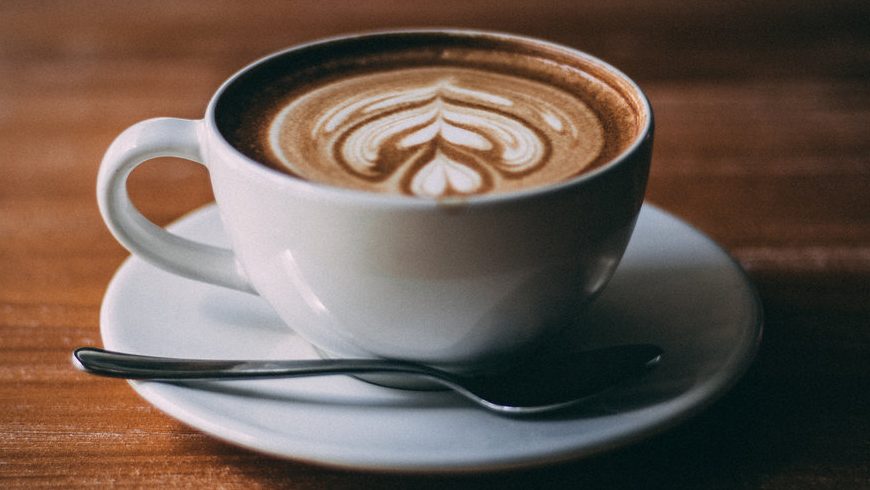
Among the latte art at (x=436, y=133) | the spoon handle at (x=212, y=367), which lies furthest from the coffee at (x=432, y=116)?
the spoon handle at (x=212, y=367)

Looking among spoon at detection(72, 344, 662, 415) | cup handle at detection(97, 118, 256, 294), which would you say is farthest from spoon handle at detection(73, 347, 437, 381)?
cup handle at detection(97, 118, 256, 294)

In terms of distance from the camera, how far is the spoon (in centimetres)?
64

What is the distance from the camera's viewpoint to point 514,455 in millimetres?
562

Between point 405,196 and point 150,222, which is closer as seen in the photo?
point 405,196

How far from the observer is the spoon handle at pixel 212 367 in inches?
25.6

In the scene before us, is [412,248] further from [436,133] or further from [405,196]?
[436,133]

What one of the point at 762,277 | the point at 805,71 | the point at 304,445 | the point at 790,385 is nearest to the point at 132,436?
the point at 304,445

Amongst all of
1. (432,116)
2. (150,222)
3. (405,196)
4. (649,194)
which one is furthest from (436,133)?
(649,194)

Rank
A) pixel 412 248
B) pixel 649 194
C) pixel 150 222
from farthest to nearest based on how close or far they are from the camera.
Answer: pixel 649 194, pixel 150 222, pixel 412 248

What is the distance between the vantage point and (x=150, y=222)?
29.8 inches

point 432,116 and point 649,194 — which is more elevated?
point 432,116

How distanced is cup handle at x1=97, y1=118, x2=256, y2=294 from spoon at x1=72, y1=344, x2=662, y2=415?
0.12 meters

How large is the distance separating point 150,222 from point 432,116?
0.91 feet

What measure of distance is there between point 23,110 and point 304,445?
3.63 feet
